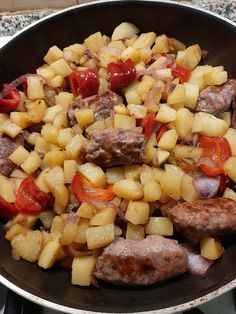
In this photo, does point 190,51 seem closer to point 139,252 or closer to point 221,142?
point 221,142

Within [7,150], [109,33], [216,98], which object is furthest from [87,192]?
[109,33]

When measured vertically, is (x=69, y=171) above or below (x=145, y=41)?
below

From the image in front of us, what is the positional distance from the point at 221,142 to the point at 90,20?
2.83ft

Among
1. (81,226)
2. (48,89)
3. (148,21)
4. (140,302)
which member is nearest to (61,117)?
(48,89)

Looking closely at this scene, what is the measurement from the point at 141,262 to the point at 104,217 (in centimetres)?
20

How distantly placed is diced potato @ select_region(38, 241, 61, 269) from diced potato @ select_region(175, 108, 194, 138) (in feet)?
2.06

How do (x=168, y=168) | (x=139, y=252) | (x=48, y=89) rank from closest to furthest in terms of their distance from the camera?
(x=139, y=252) → (x=168, y=168) → (x=48, y=89)

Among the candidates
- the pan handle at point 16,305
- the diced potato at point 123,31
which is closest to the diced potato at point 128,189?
the pan handle at point 16,305

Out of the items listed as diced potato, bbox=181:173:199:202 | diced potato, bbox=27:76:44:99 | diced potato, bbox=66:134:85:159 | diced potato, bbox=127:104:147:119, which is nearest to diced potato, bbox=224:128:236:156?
diced potato, bbox=181:173:199:202

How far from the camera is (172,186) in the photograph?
160cm

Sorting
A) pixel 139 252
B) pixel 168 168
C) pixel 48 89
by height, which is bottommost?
pixel 139 252

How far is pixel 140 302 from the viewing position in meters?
1.51

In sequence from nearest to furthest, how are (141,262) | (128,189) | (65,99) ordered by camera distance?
(141,262), (128,189), (65,99)

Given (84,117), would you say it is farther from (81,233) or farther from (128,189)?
(81,233)
